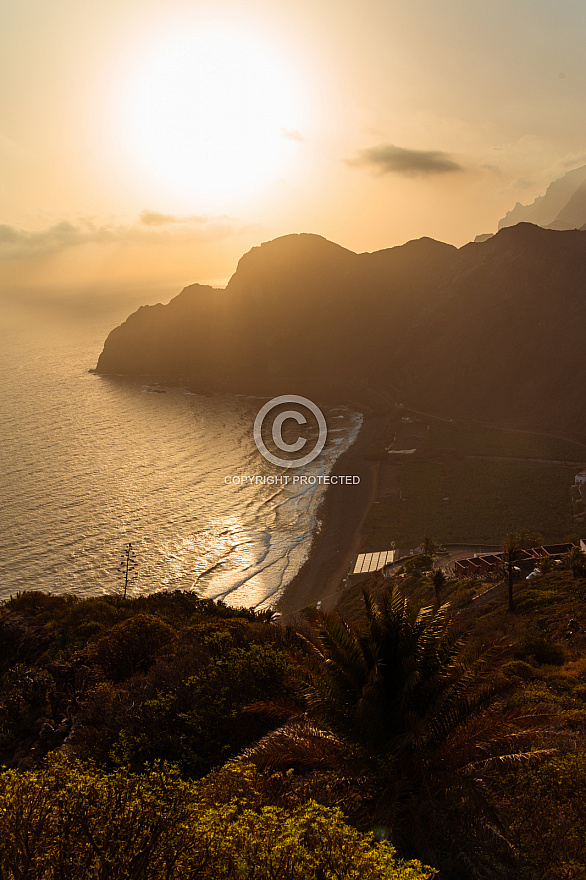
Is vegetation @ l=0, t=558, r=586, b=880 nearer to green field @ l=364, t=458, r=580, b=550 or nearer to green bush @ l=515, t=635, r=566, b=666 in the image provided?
green bush @ l=515, t=635, r=566, b=666

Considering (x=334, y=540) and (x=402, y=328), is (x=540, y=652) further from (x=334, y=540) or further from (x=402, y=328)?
(x=402, y=328)

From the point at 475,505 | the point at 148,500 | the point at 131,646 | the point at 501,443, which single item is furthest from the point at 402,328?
the point at 131,646

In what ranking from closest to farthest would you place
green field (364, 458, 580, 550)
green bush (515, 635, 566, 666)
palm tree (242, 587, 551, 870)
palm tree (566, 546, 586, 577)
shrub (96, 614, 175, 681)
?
palm tree (242, 587, 551, 870) < shrub (96, 614, 175, 681) < green bush (515, 635, 566, 666) < palm tree (566, 546, 586, 577) < green field (364, 458, 580, 550)

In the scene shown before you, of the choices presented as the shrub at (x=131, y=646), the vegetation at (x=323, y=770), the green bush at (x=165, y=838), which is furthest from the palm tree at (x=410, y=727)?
the shrub at (x=131, y=646)

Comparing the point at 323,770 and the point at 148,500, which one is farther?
the point at 148,500

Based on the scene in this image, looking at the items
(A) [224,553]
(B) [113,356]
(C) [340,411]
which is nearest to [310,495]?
(A) [224,553]

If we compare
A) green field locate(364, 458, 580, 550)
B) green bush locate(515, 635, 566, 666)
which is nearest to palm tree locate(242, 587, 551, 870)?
green bush locate(515, 635, 566, 666)
